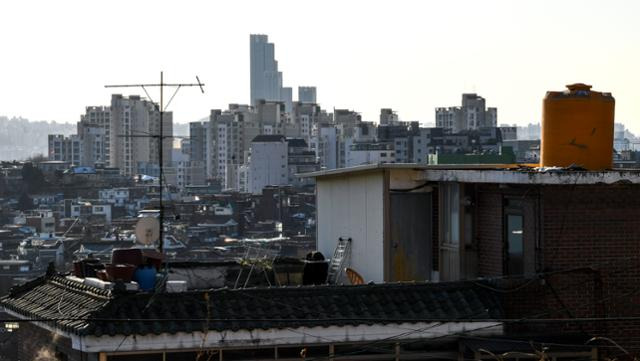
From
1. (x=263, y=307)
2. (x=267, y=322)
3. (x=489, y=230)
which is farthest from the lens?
(x=489, y=230)

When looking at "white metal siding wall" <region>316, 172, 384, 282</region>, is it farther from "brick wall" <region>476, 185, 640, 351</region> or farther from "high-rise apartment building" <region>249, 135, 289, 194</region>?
"high-rise apartment building" <region>249, 135, 289, 194</region>

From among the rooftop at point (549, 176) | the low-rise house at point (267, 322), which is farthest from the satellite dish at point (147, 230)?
the rooftop at point (549, 176)

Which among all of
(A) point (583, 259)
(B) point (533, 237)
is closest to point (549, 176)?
(B) point (533, 237)

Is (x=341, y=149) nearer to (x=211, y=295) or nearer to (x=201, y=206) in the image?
(x=201, y=206)

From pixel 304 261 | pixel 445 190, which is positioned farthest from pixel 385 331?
pixel 304 261

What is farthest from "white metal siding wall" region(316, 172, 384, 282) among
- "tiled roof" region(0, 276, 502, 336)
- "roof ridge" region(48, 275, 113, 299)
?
"roof ridge" region(48, 275, 113, 299)

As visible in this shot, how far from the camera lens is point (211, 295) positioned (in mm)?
10133

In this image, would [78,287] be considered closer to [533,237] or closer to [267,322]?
[267,322]

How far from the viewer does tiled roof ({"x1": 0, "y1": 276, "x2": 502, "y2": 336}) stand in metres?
9.75

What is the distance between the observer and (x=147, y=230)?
508 inches

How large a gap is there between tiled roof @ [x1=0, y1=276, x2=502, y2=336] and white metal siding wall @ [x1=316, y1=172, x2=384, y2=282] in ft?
5.87

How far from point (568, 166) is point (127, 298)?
12.3 ft

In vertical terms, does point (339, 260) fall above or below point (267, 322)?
above

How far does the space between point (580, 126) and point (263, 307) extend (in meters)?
3.31
